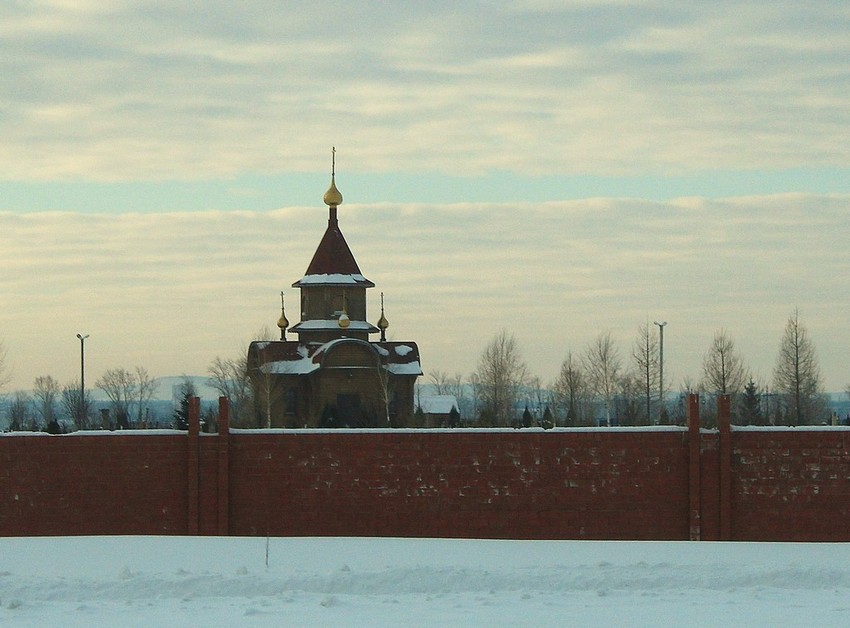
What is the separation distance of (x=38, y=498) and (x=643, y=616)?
10405 millimetres

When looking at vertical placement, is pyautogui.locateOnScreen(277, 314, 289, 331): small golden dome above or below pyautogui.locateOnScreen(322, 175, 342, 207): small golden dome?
below

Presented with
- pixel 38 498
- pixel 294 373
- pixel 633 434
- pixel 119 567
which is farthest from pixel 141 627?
pixel 294 373

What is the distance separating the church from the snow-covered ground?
36.8 meters

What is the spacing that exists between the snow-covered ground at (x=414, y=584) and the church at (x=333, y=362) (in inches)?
1450

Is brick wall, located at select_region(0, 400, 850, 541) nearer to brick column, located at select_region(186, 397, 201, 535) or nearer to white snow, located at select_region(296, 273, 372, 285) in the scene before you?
brick column, located at select_region(186, 397, 201, 535)

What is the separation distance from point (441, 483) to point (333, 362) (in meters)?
36.3

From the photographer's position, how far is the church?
56.2 metres

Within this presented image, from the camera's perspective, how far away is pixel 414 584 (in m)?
14.8

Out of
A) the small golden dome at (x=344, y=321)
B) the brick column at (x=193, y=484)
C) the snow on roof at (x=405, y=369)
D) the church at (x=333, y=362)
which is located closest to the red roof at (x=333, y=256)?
the church at (x=333, y=362)

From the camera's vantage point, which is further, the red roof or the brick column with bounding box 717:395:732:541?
the red roof

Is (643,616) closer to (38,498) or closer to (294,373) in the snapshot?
(38,498)

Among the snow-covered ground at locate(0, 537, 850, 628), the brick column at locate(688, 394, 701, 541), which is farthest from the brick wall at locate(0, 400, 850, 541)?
the snow-covered ground at locate(0, 537, 850, 628)

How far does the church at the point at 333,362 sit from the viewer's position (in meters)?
56.2

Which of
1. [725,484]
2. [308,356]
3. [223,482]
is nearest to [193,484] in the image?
[223,482]
